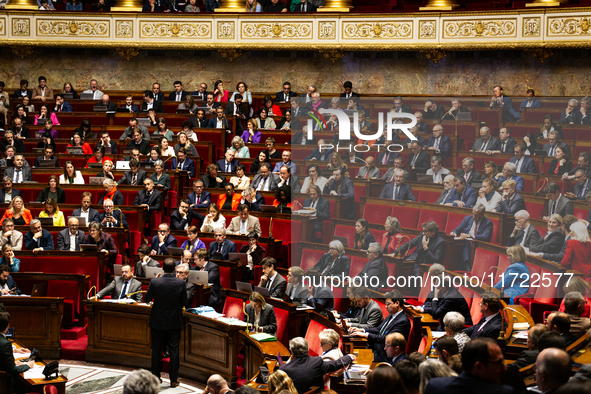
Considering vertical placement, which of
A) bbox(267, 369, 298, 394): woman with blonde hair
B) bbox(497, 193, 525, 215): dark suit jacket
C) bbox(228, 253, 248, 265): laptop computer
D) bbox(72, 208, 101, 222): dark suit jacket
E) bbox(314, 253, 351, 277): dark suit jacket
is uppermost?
bbox(497, 193, 525, 215): dark suit jacket

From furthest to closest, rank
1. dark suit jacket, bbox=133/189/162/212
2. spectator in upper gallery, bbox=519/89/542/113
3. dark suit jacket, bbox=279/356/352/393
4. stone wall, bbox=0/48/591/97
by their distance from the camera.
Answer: stone wall, bbox=0/48/591/97, dark suit jacket, bbox=133/189/162/212, spectator in upper gallery, bbox=519/89/542/113, dark suit jacket, bbox=279/356/352/393

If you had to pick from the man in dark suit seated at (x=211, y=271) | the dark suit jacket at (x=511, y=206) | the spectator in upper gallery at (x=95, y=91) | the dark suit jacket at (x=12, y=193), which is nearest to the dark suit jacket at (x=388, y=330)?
the dark suit jacket at (x=511, y=206)

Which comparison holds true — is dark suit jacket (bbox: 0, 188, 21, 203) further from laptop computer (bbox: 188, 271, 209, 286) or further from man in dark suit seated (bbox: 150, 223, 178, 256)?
laptop computer (bbox: 188, 271, 209, 286)

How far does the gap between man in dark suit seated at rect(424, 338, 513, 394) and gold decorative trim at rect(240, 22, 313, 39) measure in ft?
30.6

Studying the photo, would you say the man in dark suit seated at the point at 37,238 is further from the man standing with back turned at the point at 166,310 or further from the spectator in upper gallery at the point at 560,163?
the spectator in upper gallery at the point at 560,163

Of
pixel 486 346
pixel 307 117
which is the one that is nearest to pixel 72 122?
pixel 307 117

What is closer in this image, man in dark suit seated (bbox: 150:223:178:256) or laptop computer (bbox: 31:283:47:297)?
laptop computer (bbox: 31:283:47:297)

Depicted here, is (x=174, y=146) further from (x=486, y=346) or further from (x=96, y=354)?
(x=486, y=346)

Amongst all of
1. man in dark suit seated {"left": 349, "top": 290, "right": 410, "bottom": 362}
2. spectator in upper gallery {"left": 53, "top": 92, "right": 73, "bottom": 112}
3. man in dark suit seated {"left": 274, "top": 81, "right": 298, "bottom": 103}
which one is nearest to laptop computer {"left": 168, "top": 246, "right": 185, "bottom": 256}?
man in dark suit seated {"left": 349, "top": 290, "right": 410, "bottom": 362}

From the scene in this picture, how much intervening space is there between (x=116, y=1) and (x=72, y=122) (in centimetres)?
258

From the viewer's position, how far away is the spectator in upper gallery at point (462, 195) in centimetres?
418

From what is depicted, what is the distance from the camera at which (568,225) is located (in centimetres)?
406

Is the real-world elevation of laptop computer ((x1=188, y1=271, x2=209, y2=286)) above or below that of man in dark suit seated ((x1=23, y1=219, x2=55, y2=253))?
below

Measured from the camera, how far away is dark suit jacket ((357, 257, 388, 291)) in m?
4.10
